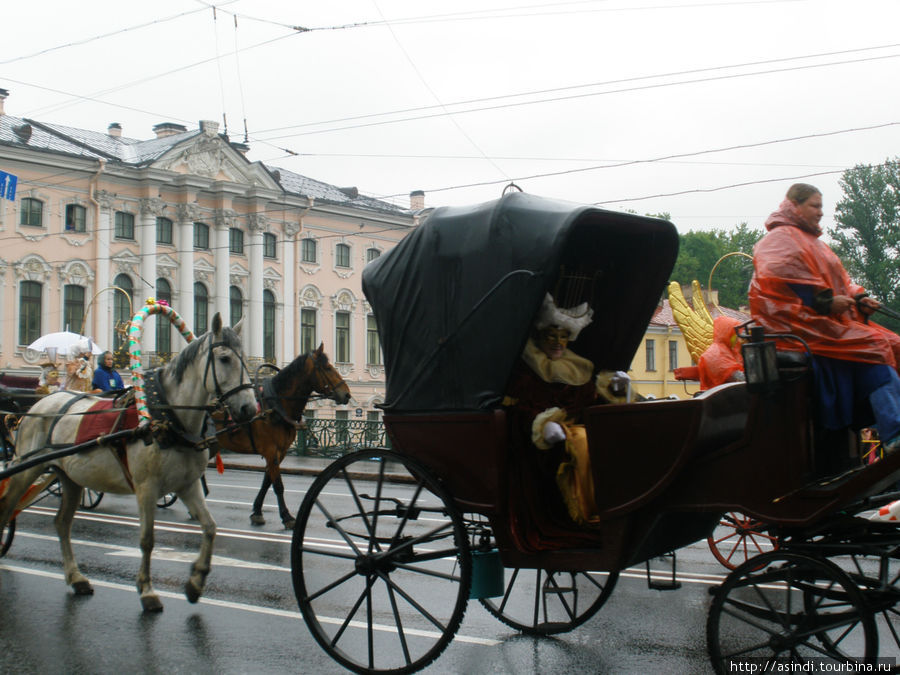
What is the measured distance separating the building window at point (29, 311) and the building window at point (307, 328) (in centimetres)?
1272

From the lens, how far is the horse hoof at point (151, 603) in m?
7.40

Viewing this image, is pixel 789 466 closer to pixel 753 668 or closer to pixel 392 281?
pixel 753 668

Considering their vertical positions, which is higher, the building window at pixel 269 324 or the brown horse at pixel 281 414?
the building window at pixel 269 324

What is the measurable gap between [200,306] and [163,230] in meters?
3.89

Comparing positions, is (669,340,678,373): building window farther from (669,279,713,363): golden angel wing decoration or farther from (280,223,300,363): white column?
(669,279,713,363): golden angel wing decoration

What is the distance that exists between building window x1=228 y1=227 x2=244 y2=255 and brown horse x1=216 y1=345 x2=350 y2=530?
107ft

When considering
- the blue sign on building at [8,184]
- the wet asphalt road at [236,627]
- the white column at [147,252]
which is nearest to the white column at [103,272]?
the white column at [147,252]

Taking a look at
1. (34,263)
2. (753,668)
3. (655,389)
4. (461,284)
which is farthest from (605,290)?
(655,389)

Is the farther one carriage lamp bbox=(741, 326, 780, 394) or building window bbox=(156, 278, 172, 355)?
building window bbox=(156, 278, 172, 355)

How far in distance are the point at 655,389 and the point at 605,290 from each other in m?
49.5

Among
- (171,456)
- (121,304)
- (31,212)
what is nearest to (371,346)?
(121,304)

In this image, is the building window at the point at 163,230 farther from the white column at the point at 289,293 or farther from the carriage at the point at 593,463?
the carriage at the point at 593,463

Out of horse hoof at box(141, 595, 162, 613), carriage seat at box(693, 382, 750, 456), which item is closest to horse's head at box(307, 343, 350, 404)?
horse hoof at box(141, 595, 162, 613)

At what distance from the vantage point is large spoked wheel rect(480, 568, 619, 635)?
6277 millimetres
